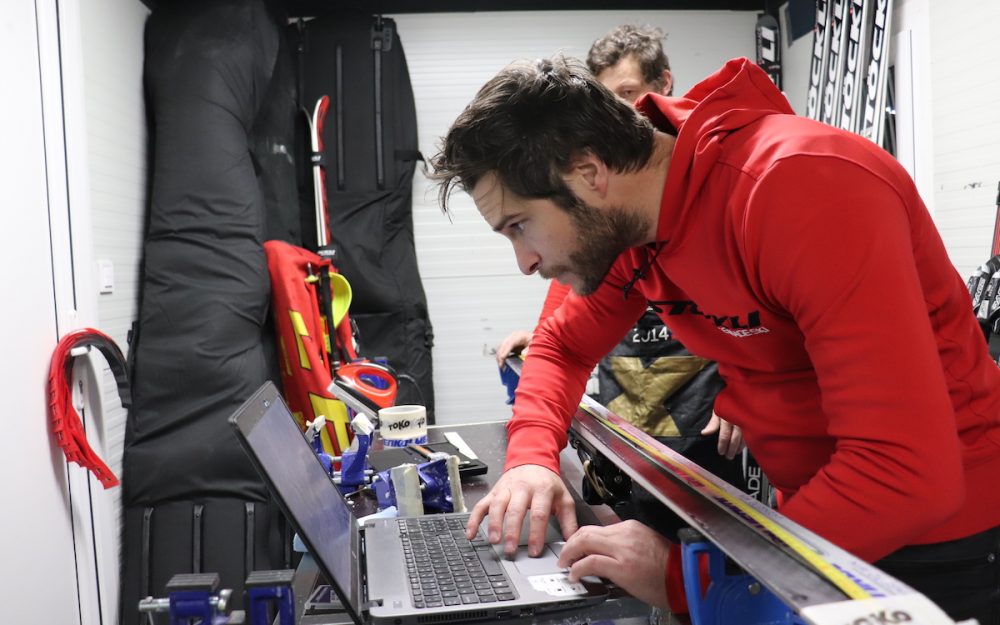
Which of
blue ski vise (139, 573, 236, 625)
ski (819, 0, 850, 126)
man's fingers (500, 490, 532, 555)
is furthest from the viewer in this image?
ski (819, 0, 850, 126)

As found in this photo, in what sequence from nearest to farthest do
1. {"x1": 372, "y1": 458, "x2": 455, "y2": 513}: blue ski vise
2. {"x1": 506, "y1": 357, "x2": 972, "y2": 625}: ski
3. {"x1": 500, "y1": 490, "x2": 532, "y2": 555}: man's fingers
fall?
{"x1": 506, "y1": 357, "x2": 972, "y2": 625}: ski
{"x1": 500, "y1": 490, "x2": 532, "y2": 555}: man's fingers
{"x1": 372, "y1": 458, "x2": 455, "y2": 513}: blue ski vise

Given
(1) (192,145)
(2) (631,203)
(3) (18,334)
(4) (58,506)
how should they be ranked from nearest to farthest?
1. (2) (631,203)
2. (3) (18,334)
3. (4) (58,506)
4. (1) (192,145)

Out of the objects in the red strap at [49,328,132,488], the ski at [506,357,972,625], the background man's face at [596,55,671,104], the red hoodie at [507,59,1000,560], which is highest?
the background man's face at [596,55,671,104]

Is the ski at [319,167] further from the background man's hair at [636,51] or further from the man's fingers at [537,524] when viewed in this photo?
the man's fingers at [537,524]

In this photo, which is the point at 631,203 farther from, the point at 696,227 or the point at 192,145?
the point at 192,145

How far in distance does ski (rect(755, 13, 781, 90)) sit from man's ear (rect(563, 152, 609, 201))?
3.05 m

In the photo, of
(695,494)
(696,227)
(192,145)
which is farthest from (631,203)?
(192,145)

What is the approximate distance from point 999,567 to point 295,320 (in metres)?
2.49

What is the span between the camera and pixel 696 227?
40.0 inches

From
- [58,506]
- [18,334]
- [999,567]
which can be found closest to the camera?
[999,567]

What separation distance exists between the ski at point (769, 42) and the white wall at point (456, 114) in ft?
0.35

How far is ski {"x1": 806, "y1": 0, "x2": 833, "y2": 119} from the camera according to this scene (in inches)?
124

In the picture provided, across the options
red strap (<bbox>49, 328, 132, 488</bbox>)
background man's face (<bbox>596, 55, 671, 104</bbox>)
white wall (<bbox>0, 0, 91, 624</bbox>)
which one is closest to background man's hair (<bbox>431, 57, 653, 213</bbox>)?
background man's face (<bbox>596, 55, 671, 104</bbox>)

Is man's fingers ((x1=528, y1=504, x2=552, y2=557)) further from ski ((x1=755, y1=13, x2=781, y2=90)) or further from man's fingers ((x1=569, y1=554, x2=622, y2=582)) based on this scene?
ski ((x1=755, y1=13, x2=781, y2=90))
